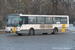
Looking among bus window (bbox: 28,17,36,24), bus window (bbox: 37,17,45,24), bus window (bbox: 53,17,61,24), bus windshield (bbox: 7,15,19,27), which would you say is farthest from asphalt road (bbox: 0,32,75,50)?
bus window (bbox: 53,17,61,24)

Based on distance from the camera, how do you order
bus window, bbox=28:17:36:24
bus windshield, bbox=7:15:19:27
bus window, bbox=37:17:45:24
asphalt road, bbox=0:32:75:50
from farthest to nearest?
→ 1. bus window, bbox=37:17:45:24
2. bus window, bbox=28:17:36:24
3. bus windshield, bbox=7:15:19:27
4. asphalt road, bbox=0:32:75:50

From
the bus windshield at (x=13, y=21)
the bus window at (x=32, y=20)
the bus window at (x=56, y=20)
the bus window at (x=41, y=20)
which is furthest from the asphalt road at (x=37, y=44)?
the bus window at (x=56, y=20)

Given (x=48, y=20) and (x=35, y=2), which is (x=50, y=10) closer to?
(x=35, y=2)

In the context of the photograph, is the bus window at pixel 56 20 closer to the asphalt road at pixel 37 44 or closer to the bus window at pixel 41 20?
the bus window at pixel 41 20

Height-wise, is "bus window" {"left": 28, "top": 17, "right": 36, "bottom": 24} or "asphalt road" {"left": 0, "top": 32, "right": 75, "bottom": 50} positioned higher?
"bus window" {"left": 28, "top": 17, "right": 36, "bottom": 24}

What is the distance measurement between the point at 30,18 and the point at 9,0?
11.5 metres

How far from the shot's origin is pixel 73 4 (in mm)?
52562

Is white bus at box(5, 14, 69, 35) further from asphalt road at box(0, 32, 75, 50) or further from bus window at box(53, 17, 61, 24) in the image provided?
asphalt road at box(0, 32, 75, 50)

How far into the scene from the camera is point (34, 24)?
2306cm

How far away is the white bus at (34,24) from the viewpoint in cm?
2170

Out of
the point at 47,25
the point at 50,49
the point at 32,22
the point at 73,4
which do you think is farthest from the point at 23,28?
the point at 73,4

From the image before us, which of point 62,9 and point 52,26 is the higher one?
point 62,9

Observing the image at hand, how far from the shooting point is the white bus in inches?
854

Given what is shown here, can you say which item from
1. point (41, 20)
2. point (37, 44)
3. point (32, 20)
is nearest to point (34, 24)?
point (32, 20)
